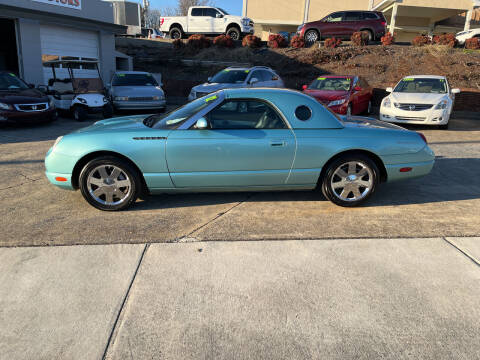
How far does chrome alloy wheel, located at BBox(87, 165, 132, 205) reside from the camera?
439 centimetres

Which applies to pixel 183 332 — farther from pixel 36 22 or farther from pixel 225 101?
pixel 36 22

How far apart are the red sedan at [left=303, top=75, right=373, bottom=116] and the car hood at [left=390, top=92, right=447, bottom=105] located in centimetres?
120

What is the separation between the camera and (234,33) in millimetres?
24531

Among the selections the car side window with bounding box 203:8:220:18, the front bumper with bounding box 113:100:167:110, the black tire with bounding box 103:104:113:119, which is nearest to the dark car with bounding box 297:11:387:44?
the car side window with bounding box 203:8:220:18

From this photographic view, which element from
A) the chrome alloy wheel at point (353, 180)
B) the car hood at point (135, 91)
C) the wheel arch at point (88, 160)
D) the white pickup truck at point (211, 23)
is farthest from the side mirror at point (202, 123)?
the white pickup truck at point (211, 23)

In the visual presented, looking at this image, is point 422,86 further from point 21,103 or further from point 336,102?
point 21,103

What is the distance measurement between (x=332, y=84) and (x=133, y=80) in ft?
23.9

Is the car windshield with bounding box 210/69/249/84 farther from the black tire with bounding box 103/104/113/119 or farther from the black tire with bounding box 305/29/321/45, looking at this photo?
the black tire with bounding box 305/29/321/45

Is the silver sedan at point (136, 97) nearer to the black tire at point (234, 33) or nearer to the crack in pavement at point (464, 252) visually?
the crack in pavement at point (464, 252)

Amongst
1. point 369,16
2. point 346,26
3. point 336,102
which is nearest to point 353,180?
point 336,102

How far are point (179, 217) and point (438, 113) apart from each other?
884 cm

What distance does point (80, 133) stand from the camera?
4.56 metres

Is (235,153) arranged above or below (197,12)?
below

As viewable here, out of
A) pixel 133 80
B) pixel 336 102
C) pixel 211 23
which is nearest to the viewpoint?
pixel 336 102
